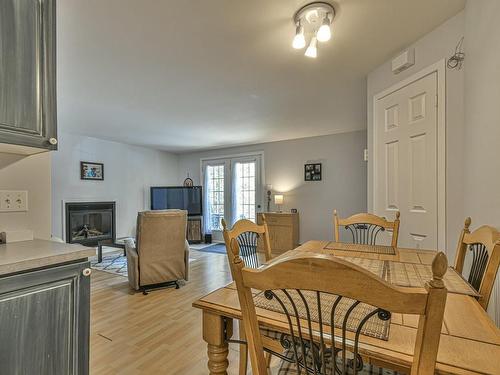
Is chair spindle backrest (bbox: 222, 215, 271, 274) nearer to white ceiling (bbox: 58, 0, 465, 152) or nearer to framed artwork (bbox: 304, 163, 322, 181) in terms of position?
white ceiling (bbox: 58, 0, 465, 152)

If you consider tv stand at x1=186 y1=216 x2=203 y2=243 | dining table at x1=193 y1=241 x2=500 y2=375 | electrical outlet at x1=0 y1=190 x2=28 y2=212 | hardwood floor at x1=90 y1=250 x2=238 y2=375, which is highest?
electrical outlet at x1=0 y1=190 x2=28 y2=212

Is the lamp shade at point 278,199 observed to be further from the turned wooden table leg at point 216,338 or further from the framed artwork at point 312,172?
the turned wooden table leg at point 216,338

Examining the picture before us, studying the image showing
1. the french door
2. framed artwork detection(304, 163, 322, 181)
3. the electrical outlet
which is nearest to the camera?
the electrical outlet

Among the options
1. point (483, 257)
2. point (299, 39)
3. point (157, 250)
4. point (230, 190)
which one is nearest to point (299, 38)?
point (299, 39)

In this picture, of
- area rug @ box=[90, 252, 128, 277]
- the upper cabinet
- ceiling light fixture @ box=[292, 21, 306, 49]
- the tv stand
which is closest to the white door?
ceiling light fixture @ box=[292, 21, 306, 49]

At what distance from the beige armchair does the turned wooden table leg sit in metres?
2.33

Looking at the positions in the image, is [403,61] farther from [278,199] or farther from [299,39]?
[278,199]

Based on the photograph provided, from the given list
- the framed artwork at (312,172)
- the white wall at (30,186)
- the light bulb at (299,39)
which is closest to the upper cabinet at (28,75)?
the white wall at (30,186)

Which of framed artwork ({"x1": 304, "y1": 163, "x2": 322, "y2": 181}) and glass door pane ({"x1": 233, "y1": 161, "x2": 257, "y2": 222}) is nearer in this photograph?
framed artwork ({"x1": 304, "y1": 163, "x2": 322, "y2": 181})

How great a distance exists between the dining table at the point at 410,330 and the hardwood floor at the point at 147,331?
105 centimetres

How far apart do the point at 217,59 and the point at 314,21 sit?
2.99 ft

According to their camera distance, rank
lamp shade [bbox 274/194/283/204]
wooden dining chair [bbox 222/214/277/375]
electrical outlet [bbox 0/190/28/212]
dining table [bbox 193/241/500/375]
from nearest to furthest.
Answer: dining table [bbox 193/241/500/375] → electrical outlet [bbox 0/190/28/212] → wooden dining chair [bbox 222/214/277/375] → lamp shade [bbox 274/194/283/204]

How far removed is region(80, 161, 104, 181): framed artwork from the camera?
521 centimetres

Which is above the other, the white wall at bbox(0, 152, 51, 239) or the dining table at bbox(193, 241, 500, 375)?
the white wall at bbox(0, 152, 51, 239)
